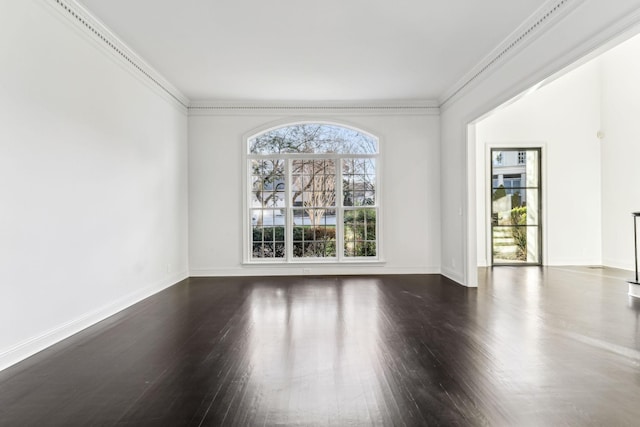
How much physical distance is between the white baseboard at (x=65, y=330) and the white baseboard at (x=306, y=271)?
57.6 inches

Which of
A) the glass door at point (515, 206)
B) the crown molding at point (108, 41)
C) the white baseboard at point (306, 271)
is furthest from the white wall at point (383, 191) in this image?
the glass door at point (515, 206)

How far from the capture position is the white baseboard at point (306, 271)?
655cm

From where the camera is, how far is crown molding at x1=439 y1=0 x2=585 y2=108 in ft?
11.1

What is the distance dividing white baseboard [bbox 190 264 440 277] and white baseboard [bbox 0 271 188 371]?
4.80 feet

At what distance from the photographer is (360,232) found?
676 cm

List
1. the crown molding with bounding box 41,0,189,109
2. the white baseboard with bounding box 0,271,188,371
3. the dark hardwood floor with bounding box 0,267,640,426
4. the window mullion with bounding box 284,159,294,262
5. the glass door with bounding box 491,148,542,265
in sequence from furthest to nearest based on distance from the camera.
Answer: the glass door with bounding box 491,148,542,265 → the window mullion with bounding box 284,159,294,262 → the crown molding with bounding box 41,0,189,109 → the white baseboard with bounding box 0,271,188,371 → the dark hardwood floor with bounding box 0,267,640,426

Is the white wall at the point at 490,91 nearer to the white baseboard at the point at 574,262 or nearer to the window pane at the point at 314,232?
the window pane at the point at 314,232

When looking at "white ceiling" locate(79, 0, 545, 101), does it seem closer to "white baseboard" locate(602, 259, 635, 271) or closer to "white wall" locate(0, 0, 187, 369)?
"white wall" locate(0, 0, 187, 369)

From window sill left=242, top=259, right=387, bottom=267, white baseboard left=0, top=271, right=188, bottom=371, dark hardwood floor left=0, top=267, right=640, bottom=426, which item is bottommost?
dark hardwood floor left=0, top=267, right=640, bottom=426

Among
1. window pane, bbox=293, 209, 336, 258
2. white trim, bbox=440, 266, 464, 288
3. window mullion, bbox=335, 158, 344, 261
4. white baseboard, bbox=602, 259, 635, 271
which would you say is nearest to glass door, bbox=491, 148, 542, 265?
white baseboard, bbox=602, 259, 635, 271

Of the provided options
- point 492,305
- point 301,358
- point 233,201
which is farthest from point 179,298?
point 492,305

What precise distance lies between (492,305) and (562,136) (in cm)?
500

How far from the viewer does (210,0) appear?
11.2 ft

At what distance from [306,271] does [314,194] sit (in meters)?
1.39
